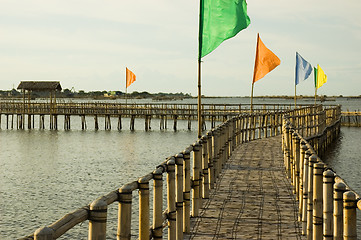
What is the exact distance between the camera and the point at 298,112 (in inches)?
1276

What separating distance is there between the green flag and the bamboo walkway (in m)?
3.30

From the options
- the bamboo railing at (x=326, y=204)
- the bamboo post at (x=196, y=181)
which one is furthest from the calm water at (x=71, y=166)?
the bamboo railing at (x=326, y=204)

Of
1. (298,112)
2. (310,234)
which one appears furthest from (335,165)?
(310,234)

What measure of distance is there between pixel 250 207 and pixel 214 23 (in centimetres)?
561

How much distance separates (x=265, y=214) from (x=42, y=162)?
83.4 feet

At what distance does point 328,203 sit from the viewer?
5801mm

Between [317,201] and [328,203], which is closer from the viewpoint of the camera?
[328,203]

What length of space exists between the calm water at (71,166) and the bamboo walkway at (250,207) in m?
4.60

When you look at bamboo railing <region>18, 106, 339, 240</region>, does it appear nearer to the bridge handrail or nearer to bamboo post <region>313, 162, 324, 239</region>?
the bridge handrail

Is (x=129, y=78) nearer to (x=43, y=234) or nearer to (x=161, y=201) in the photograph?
(x=161, y=201)

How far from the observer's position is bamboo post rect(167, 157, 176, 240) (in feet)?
22.6

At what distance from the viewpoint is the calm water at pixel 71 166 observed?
17734mm

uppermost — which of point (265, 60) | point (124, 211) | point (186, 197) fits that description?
point (265, 60)

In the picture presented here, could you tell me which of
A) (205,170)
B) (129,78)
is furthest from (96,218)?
(129,78)
